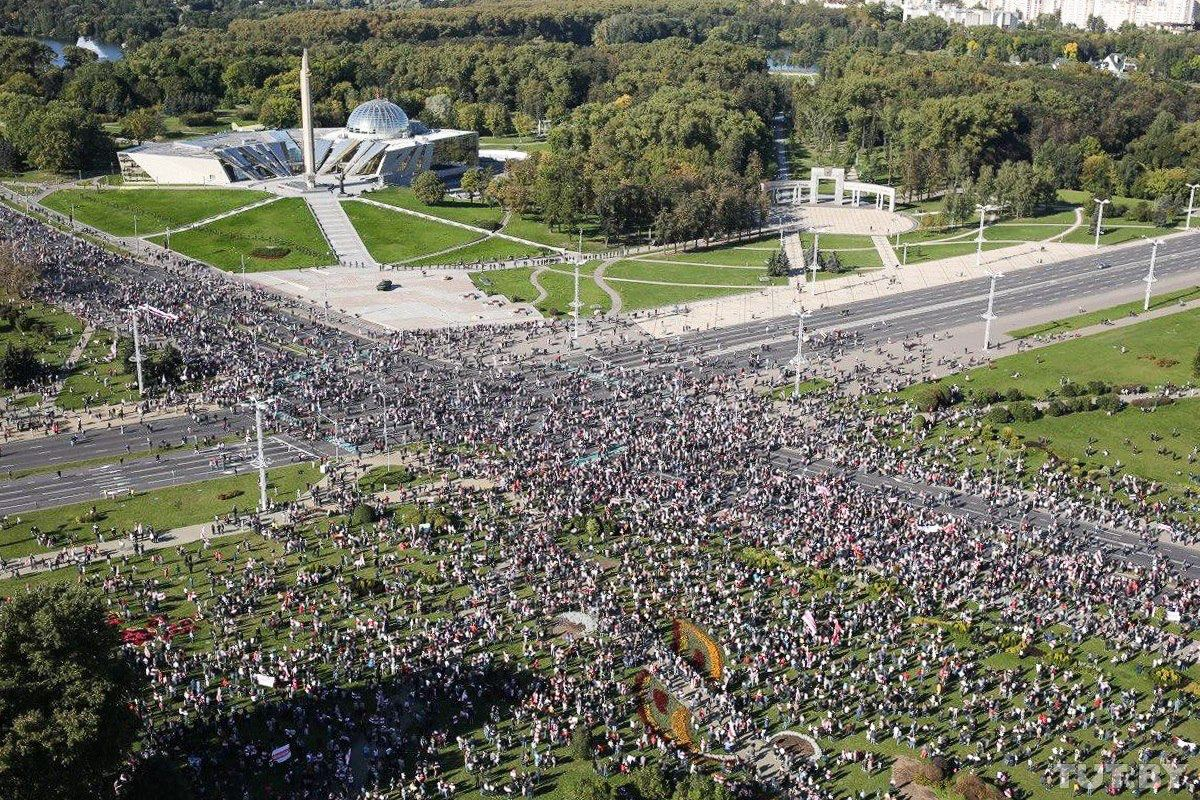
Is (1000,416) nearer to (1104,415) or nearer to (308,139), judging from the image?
(1104,415)

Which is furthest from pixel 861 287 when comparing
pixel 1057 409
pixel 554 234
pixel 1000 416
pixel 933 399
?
pixel 554 234

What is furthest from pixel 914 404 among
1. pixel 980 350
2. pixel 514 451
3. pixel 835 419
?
pixel 514 451

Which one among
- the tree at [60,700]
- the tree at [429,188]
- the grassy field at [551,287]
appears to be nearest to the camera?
the tree at [60,700]

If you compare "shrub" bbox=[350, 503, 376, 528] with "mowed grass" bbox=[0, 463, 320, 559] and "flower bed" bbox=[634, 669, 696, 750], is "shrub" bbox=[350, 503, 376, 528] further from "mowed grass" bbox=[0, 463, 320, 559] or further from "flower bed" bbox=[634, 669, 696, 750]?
"flower bed" bbox=[634, 669, 696, 750]

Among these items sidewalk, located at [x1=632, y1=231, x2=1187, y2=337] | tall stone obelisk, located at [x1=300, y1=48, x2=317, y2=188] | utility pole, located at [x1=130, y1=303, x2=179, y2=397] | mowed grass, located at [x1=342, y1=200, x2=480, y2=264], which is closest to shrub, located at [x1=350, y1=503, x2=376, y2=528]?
utility pole, located at [x1=130, y1=303, x2=179, y2=397]


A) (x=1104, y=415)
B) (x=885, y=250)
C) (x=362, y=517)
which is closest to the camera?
(x=362, y=517)

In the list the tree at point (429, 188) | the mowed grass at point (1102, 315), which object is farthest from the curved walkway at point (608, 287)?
the mowed grass at point (1102, 315)

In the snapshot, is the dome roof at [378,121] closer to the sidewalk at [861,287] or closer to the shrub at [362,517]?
the sidewalk at [861,287]
